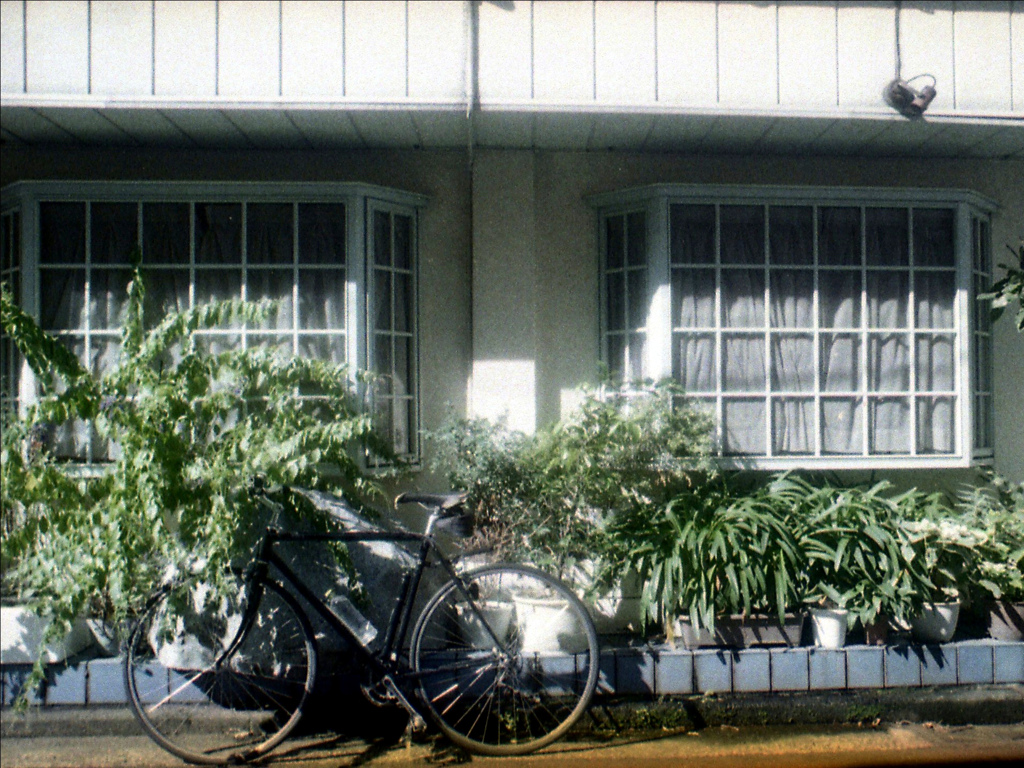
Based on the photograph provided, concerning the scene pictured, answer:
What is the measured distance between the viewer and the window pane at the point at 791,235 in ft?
18.4

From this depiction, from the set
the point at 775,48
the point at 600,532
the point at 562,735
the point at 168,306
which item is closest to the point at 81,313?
the point at 168,306

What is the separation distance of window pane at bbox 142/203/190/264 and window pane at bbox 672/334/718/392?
3.24 metres

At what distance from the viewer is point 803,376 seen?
5.55 metres

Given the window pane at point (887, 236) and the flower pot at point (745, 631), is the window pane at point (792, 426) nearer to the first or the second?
the window pane at point (887, 236)

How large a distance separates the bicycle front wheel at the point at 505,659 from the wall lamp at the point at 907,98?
11.2 feet

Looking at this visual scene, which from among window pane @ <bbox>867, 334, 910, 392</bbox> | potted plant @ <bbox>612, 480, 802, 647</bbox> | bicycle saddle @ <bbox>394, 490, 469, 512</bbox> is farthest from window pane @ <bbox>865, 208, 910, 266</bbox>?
bicycle saddle @ <bbox>394, 490, 469, 512</bbox>

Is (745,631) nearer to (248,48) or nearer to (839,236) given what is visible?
(839,236)

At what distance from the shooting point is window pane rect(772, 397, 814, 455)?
552 centimetres

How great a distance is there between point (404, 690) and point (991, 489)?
4.35m

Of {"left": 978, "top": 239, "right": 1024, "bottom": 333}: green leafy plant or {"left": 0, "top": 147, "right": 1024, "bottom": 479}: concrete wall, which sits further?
{"left": 0, "top": 147, "right": 1024, "bottom": 479}: concrete wall

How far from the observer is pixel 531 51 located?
4.88 m

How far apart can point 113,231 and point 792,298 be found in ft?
14.6

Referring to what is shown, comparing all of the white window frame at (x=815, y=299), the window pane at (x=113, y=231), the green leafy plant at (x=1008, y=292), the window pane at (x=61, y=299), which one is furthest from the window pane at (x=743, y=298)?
the window pane at (x=61, y=299)

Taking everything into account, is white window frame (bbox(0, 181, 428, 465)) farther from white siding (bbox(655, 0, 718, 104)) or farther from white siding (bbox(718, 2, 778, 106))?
white siding (bbox(718, 2, 778, 106))
